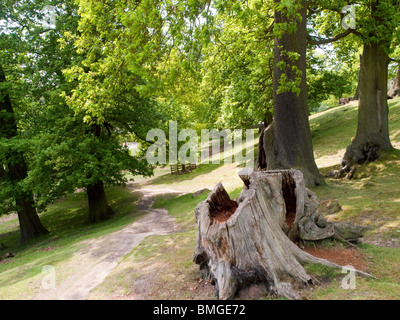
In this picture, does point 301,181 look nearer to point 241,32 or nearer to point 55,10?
point 241,32

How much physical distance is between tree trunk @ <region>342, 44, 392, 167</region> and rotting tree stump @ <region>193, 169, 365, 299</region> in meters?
8.73

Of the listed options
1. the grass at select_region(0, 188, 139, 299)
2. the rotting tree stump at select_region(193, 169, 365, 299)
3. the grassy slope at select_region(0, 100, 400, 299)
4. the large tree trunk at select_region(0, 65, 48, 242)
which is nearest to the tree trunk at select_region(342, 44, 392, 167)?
the grassy slope at select_region(0, 100, 400, 299)

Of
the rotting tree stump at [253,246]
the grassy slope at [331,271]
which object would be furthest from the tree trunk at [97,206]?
the rotting tree stump at [253,246]

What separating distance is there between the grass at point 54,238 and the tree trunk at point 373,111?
38.7 ft

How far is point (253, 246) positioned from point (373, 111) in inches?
430

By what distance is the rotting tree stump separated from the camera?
4.87 metres

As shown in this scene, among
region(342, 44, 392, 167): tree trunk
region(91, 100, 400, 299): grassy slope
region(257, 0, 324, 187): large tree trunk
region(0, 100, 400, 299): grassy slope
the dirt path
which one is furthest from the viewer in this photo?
region(342, 44, 392, 167): tree trunk

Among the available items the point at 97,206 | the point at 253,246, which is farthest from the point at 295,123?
the point at 97,206

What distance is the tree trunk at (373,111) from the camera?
13.0 meters

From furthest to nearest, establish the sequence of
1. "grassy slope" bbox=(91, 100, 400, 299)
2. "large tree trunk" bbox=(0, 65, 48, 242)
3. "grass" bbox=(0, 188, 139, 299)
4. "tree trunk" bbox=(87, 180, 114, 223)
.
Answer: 1. "tree trunk" bbox=(87, 180, 114, 223)
2. "large tree trunk" bbox=(0, 65, 48, 242)
3. "grass" bbox=(0, 188, 139, 299)
4. "grassy slope" bbox=(91, 100, 400, 299)

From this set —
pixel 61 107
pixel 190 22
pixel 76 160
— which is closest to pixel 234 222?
pixel 190 22

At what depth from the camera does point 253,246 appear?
4957 mm

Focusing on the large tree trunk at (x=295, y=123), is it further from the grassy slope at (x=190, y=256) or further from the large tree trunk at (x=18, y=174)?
the large tree trunk at (x=18, y=174)

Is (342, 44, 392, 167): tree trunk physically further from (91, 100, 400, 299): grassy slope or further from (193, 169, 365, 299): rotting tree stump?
(193, 169, 365, 299): rotting tree stump
